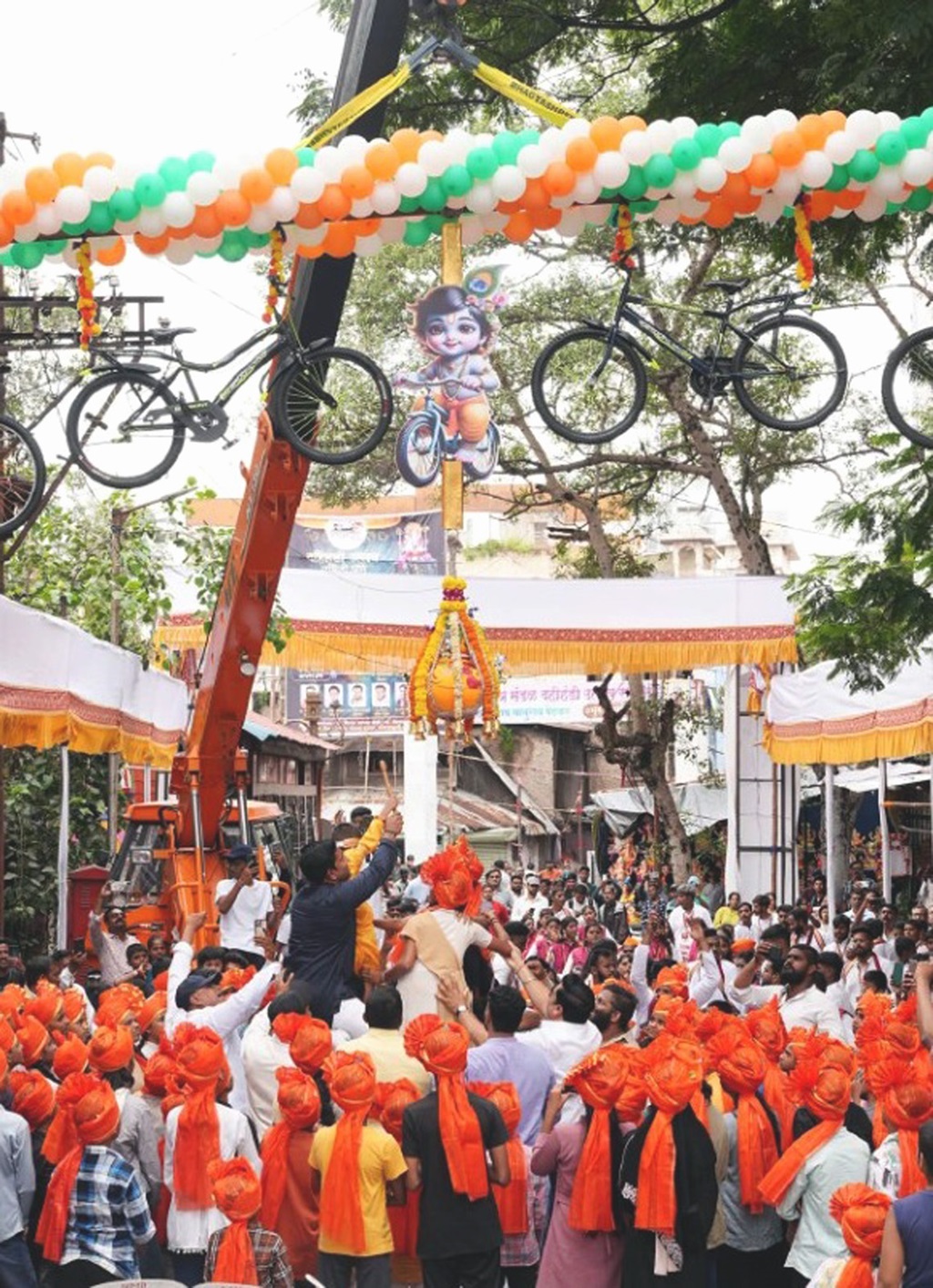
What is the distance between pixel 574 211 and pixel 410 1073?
168 inches

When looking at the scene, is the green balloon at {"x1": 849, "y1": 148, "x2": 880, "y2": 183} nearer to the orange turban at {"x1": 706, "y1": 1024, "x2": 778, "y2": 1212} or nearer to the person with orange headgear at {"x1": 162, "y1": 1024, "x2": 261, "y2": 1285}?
the orange turban at {"x1": 706, "y1": 1024, "x2": 778, "y2": 1212}

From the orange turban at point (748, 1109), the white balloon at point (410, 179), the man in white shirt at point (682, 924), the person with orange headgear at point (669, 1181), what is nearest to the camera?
the person with orange headgear at point (669, 1181)

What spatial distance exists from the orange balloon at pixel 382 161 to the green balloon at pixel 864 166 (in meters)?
2.12

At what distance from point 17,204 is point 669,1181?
5.28m

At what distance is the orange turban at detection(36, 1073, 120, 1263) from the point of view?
661cm

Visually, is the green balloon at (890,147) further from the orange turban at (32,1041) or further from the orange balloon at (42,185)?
the orange turban at (32,1041)

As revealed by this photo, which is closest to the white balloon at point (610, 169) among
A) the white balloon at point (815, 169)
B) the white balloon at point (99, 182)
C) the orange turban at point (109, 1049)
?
the white balloon at point (815, 169)

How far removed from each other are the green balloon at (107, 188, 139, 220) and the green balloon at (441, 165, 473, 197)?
144 centimetres

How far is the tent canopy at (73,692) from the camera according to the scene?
41.7 ft

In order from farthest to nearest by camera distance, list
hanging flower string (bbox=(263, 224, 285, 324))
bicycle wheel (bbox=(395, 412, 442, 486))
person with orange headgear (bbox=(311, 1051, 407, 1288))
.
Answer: bicycle wheel (bbox=(395, 412, 442, 486))
hanging flower string (bbox=(263, 224, 285, 324))
person with orange headgear (bbox=(311, 1051, 407, 1288))

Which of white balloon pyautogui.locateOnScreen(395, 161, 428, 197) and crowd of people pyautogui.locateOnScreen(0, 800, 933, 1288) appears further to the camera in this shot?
white balloon pyautogui.locateOnScreen(395, 161, 428, 197)

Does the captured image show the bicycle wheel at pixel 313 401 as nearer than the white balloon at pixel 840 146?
No

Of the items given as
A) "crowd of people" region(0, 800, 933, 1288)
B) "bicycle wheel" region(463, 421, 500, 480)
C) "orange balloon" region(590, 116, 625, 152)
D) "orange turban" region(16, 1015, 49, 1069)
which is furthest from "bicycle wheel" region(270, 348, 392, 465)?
"orange turban" region(16, 1015, 49, 1069)

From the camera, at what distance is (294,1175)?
7.19 meters
